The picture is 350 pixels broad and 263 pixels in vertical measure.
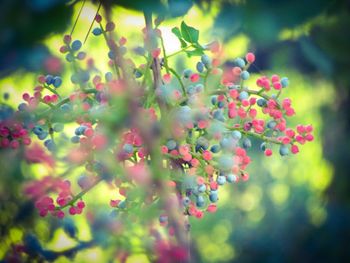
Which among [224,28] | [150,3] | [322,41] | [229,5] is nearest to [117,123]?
Answer: [150,3]

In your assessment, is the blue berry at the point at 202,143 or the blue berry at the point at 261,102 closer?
the blue berry at the point at 202,143

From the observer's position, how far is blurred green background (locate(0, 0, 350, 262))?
0.62m

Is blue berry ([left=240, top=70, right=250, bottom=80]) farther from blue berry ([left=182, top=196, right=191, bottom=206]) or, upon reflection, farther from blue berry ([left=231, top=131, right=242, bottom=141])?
blue berry ([left=182, top=196, right=191, bottom=206])

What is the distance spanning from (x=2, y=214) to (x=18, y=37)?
1.63m

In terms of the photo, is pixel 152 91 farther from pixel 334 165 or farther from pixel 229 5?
pixel 334 165

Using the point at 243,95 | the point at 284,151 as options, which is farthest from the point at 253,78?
the point at 243,95

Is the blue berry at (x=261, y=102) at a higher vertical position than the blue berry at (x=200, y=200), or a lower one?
higher

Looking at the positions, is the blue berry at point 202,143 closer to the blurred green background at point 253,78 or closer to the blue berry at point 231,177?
the blue berry at point 231,177

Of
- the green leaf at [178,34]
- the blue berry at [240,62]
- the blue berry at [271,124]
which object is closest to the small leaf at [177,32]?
the green leaf at [178,34]

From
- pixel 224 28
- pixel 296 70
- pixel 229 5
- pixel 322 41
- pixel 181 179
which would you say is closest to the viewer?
pixel 181 179

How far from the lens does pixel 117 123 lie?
0.67m

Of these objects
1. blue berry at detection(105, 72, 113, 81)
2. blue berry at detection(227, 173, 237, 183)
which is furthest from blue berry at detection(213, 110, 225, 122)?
blue berry at detection(105, 72, 113, 81)

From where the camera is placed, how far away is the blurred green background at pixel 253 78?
2.05 feet

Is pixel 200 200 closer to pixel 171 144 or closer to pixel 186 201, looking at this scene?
pixel 186 201
